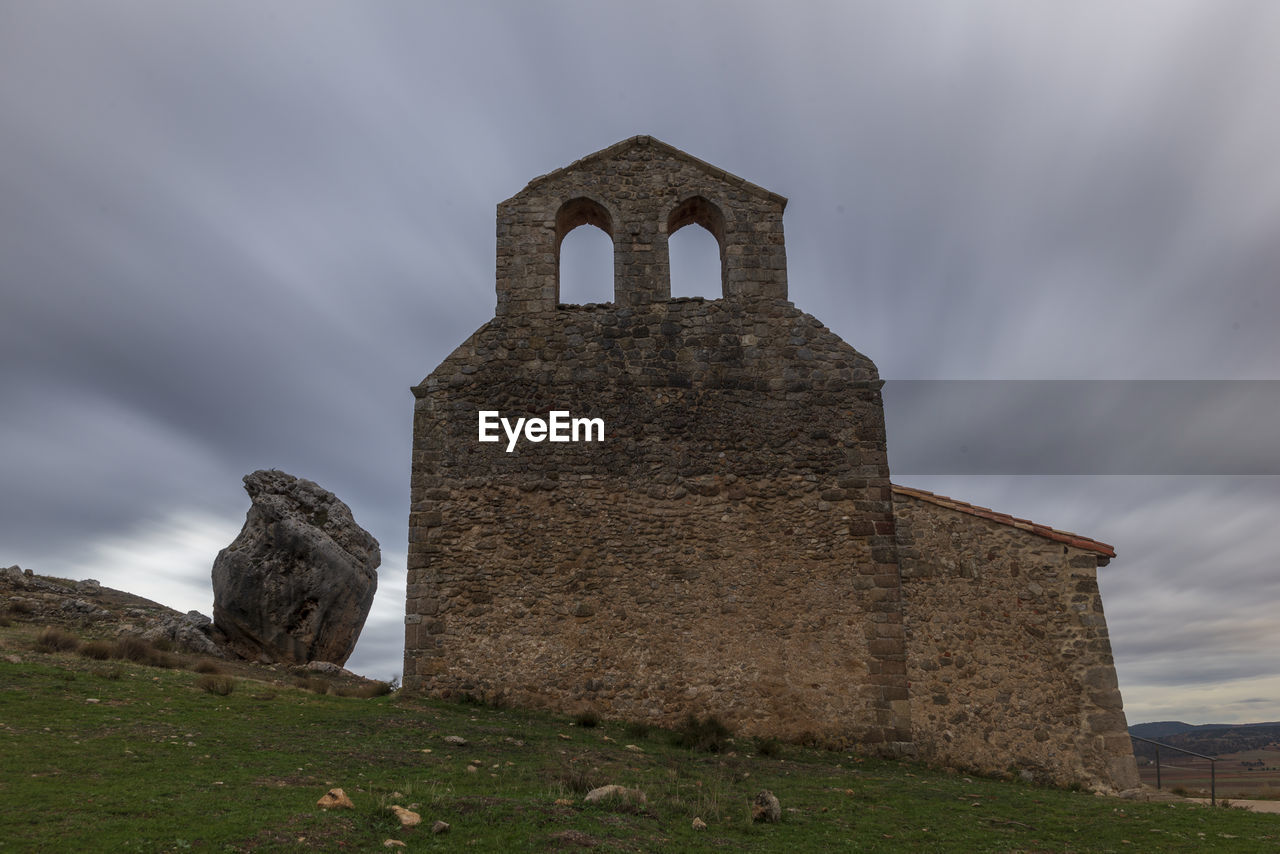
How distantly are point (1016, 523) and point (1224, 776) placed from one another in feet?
19.0

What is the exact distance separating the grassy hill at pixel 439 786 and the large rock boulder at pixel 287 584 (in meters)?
6.62

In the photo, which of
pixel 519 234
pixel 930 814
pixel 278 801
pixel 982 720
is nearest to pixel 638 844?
pixel 278 801

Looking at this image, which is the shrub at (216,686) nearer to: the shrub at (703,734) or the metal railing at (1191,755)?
the shrub at (703,734)

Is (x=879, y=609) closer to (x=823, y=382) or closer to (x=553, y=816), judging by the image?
(x=823, y=382)

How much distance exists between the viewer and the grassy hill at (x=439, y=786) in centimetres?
557

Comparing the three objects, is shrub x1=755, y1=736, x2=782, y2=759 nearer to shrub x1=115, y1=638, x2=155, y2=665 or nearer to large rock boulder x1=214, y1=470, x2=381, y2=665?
shrub x1=115, y1=638, x2=155, y2=665

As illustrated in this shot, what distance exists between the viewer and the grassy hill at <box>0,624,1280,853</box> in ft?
18.3

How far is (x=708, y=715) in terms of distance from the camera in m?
11.4

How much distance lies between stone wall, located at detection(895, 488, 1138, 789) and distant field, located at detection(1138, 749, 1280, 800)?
1.25m

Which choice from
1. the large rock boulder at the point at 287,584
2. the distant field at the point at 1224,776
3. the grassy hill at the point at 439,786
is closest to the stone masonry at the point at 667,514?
the grassy hill at the point at 439,786

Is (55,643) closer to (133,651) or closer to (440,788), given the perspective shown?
(133,651)

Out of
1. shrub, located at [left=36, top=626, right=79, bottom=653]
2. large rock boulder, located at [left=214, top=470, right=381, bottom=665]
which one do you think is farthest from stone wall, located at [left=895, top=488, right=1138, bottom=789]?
shrub, located at [left=36, top=626, right=79, bottom=653]

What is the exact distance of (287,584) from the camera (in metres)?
18.2

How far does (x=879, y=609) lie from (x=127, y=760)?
9321 mm
